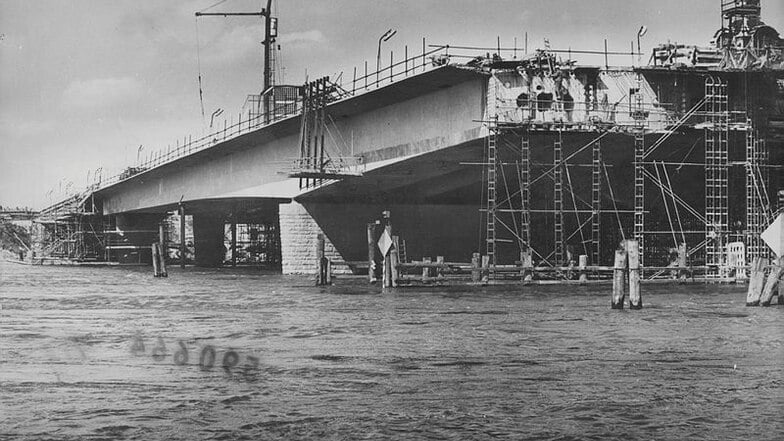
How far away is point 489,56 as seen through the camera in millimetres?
43219

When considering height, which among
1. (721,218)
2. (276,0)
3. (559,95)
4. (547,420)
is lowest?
(547,420)

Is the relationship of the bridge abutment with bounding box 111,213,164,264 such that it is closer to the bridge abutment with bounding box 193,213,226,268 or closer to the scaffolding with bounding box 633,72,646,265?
the bridge abutment with bounding box 193,213,226,268

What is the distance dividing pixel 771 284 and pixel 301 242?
29.3m

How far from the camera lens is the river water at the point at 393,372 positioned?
11.7m

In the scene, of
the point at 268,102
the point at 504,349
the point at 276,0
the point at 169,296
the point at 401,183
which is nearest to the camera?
the point at 504,349

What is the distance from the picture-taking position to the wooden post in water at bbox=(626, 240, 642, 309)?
29047 mm

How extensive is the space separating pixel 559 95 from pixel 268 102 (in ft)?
91.8

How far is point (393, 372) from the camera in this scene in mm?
15984

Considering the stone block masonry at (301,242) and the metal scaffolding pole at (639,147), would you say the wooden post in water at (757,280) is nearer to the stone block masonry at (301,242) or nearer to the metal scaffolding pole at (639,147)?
the metal scaffolding pole at (639,147)

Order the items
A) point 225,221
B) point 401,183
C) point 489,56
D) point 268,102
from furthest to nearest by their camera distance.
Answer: point 225,221 < point 268,102 < point 401,183 < point 489,56

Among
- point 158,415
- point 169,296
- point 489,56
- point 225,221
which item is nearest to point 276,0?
point 225,221

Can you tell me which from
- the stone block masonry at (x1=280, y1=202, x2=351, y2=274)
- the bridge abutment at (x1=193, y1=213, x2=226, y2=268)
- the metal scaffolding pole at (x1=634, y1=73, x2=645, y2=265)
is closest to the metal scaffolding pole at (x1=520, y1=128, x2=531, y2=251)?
the metal scaffolding pole at (x1=634, y1=73, x2=645, y2=265)

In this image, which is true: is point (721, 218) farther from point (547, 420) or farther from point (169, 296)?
point (547, 420)

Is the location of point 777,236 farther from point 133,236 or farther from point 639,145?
point 133,236
